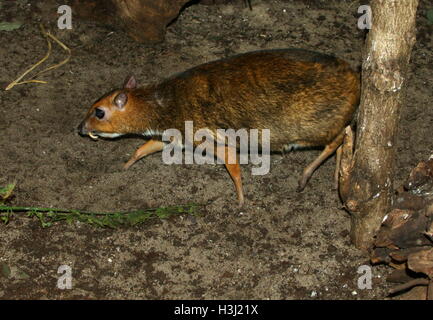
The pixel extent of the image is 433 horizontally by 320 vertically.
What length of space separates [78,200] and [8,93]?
1.52 meters

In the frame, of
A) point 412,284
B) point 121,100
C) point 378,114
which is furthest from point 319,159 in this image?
point 121,100

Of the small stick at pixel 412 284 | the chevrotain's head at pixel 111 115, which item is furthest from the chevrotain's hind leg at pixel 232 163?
the small stick at pixel 412 284

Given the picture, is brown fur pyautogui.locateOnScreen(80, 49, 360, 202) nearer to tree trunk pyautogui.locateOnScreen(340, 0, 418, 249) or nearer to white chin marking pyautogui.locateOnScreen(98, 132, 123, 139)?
white chin marking pyautogui.locateOnScreen(98, 132, 123, 139)

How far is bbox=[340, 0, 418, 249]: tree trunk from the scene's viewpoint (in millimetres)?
4602

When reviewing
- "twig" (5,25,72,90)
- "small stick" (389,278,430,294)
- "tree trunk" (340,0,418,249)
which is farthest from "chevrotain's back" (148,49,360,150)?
"twig" (5,25,72,90)

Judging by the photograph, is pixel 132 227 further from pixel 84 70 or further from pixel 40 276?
pixel 84 70

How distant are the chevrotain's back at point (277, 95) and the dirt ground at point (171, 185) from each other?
2.00ft

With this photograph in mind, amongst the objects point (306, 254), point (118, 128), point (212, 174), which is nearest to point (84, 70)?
point (118, 128)

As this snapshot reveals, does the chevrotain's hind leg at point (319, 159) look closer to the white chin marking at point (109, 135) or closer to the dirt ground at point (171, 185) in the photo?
the dirt ground at point (171, 185)

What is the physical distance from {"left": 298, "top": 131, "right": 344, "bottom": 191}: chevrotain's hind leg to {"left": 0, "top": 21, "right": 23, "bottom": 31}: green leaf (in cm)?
339

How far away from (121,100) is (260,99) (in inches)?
45.4

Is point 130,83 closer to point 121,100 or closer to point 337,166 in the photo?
point 121,100

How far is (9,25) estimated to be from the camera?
7.58 meters

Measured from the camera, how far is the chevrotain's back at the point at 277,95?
5.57 m
